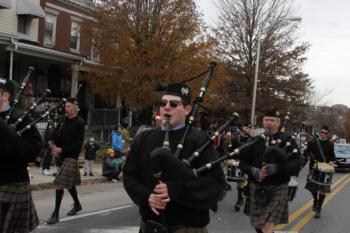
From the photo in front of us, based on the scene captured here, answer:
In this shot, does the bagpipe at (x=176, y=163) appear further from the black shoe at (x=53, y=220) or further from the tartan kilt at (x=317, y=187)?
the tartan kilt at (x=317, y=187)

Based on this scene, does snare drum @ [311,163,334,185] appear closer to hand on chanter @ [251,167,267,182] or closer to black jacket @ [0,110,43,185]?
hand on chanter @ [251,167,267,182]

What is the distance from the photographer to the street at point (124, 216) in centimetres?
816

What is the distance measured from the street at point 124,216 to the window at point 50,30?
14840mm

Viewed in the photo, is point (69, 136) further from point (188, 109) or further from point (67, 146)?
point (188, 109)

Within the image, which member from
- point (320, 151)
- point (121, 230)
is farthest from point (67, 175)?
point (320, 151)

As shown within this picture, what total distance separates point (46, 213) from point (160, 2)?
13569mm

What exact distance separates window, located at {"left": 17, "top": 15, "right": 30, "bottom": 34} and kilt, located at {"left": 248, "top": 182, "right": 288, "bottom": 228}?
20.2 metres

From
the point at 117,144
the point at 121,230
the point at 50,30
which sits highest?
the point at 50,30

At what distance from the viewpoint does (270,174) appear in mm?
6250

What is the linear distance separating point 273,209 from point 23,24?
20572mm

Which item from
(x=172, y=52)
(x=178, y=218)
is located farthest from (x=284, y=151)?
(x=172, y=52)

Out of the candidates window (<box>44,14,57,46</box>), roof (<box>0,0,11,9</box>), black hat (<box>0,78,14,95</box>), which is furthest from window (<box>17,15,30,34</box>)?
black hat (<box>0,78,14,95</box>)

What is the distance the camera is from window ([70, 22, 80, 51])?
27203 mm

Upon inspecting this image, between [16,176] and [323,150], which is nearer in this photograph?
[16,176]
